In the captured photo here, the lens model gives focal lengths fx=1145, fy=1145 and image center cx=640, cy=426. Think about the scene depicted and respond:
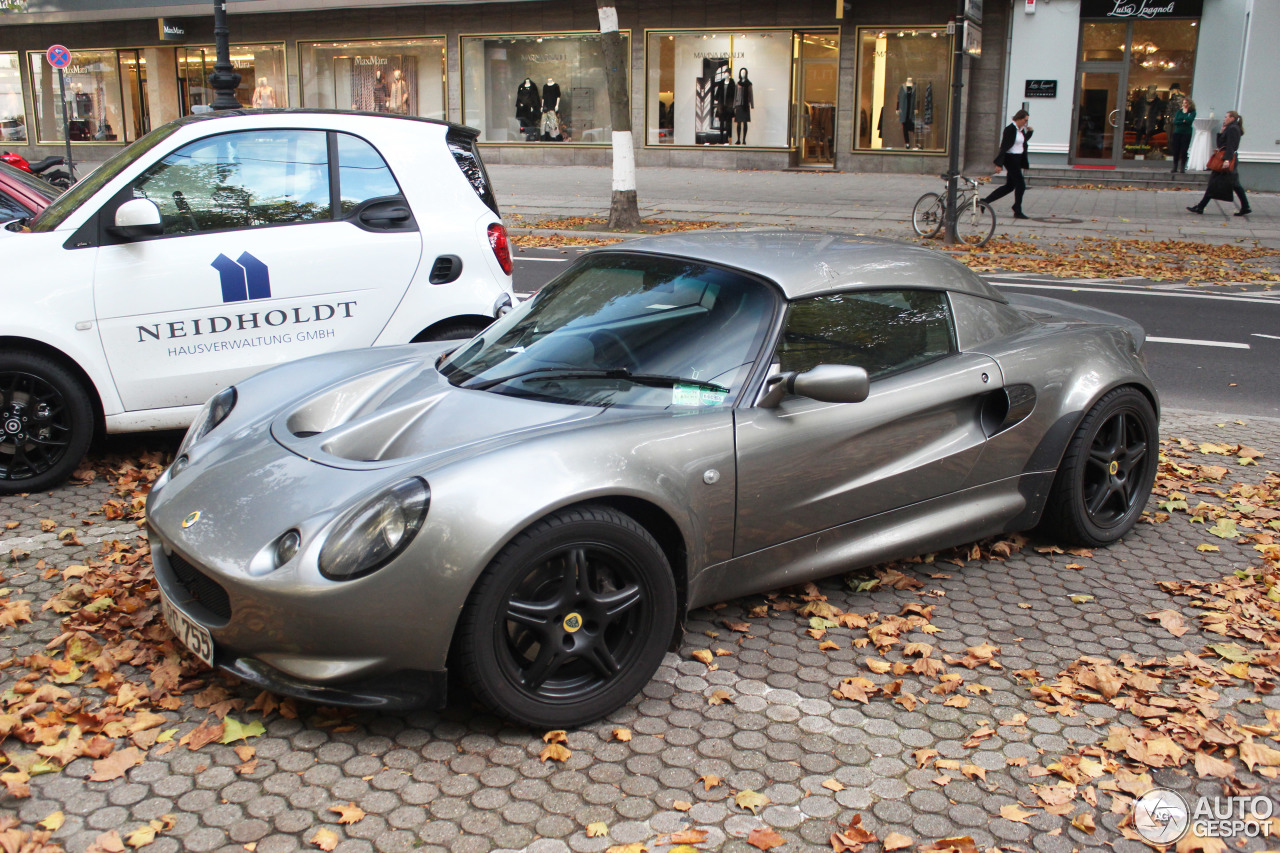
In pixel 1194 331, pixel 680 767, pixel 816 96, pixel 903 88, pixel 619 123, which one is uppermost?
pixel 903 88

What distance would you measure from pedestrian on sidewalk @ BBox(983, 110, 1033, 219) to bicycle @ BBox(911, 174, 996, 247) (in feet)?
4.25

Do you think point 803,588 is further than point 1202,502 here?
No

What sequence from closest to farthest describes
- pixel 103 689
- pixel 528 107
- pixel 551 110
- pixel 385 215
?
pixel 103 689
pixel 385 215
pixel 551 110
pixel 528 107

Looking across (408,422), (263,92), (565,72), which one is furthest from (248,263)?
(263,92)

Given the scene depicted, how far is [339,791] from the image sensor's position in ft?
10.1

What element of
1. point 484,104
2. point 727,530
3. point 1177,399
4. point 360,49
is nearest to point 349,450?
point 727,530

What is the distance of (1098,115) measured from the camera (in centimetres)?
2570

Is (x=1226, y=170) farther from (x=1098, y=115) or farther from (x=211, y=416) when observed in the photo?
(x=211, y=416)

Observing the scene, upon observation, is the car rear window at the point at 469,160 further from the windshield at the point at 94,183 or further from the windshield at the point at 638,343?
the windshield at the point at 638,343

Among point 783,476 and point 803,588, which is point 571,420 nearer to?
point 783,476

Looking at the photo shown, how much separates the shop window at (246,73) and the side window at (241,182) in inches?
1079

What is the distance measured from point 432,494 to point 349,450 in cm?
67

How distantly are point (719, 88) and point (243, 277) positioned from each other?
23062 mm

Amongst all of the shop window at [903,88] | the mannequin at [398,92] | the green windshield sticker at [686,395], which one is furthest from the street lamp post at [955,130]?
the mannequin at [398,92]
